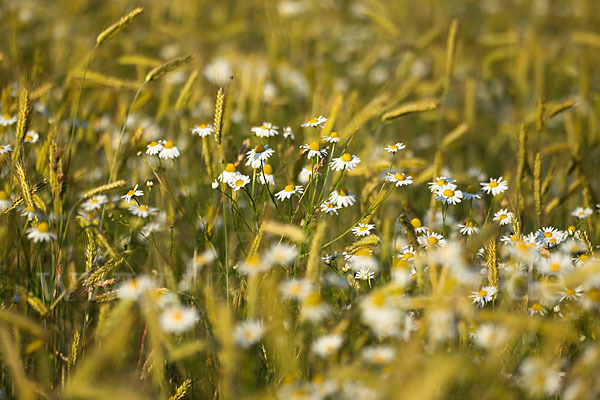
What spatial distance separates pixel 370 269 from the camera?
5.87 feet

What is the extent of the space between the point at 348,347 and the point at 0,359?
100cm

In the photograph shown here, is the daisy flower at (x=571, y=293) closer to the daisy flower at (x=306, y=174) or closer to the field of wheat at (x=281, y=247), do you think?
the field of wheat at (x=281, y=247)

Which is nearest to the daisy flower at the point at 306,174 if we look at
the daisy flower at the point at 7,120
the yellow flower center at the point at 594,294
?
the yellow flower center at the point at 594,294

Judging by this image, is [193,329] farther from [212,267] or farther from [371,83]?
[371,83]

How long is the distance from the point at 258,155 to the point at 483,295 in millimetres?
868

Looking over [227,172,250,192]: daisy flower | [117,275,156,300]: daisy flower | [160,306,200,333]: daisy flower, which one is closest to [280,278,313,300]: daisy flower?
[160,306,200,333]: daisy flower

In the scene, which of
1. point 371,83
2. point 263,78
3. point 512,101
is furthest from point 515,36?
point 263,78

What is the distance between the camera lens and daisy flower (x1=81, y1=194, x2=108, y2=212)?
201cm

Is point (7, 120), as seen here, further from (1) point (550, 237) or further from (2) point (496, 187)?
(1) point (550, 237)

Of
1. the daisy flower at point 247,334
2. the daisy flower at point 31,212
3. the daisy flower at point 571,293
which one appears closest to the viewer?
the daisy flower at point 247,334

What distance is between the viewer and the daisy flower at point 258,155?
5.98 feet

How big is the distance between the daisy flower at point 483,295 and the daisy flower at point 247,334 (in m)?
0.69

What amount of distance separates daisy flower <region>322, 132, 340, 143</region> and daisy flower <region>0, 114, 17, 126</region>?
124cm

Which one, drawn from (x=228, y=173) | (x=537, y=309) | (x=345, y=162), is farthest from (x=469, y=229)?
(x=228, y=173)
